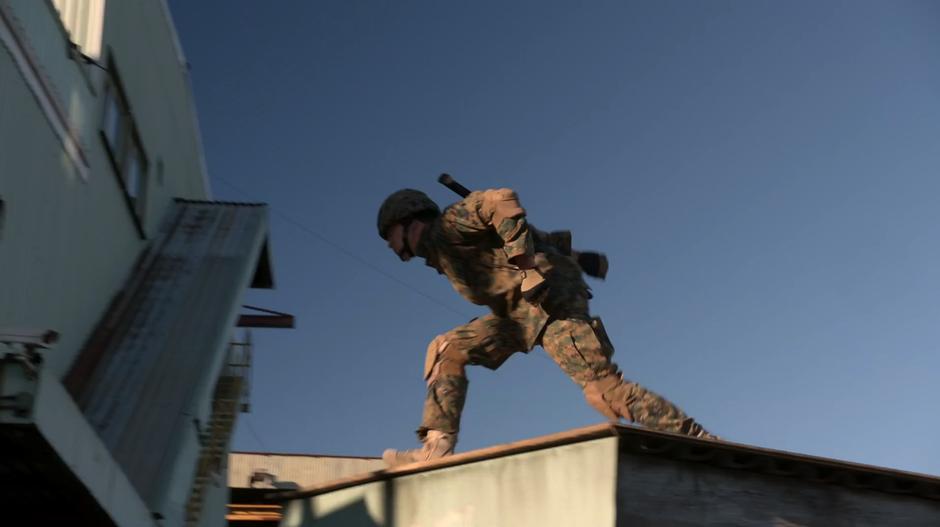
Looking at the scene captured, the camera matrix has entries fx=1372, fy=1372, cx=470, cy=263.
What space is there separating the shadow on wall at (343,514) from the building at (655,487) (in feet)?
0.90

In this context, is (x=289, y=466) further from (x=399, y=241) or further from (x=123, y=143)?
(x=399, y=241)

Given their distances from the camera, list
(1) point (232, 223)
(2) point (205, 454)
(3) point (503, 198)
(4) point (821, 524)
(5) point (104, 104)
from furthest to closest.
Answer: (1) point (232, 223)
(2) point (205, 454)
(5) point (104, 104)
(3) point (503, 198)
(4) point (821, 524)

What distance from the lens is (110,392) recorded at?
18578mm

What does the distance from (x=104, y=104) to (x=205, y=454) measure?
21.5ft

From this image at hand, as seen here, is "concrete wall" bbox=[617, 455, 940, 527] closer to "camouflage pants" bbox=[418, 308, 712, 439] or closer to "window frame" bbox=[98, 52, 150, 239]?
"camouflage pants" bbox=[418, 308, 712, 439]

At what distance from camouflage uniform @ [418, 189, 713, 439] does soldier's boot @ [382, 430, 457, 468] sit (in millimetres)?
48

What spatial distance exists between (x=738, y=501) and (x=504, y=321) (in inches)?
90.4

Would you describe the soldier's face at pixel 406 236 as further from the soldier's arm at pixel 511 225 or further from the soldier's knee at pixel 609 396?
the soldier's knee at pixel 609 396

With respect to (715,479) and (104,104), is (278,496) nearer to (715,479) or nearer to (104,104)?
(715,479)

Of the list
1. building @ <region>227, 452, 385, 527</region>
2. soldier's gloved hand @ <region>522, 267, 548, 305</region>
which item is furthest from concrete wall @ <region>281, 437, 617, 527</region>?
building @ <region>227, 452, 385, 527</region>

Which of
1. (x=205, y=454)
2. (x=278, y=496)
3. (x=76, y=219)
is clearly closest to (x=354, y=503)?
(x=278, y=496)

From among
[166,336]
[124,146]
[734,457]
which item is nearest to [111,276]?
[166,336]

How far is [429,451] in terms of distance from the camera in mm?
8414

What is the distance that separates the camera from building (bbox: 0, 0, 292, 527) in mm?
11516
